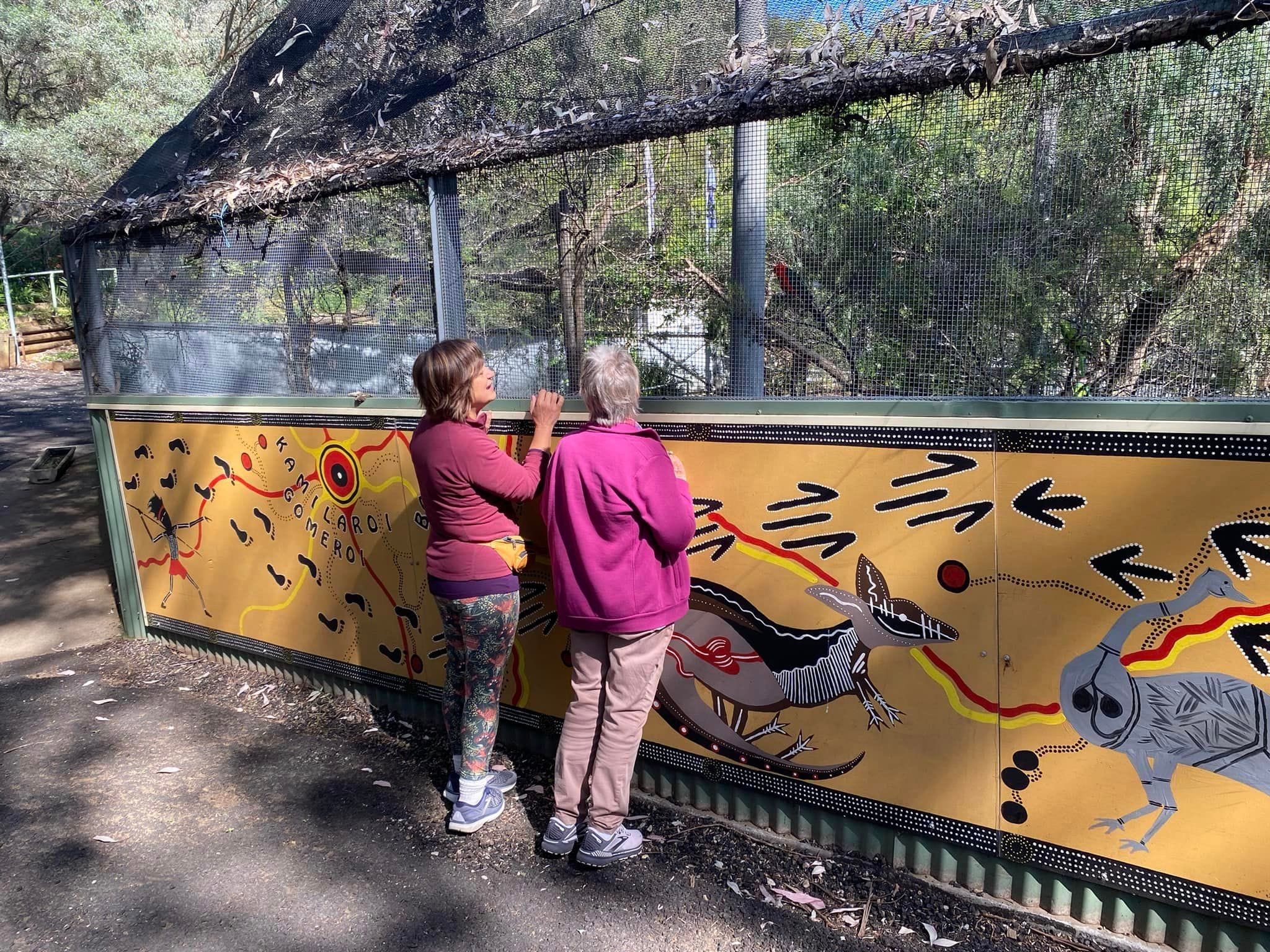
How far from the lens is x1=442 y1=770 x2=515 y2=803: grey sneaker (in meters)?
3.41

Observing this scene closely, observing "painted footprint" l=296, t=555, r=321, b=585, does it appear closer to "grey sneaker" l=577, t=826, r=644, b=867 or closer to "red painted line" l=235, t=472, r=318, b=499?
"red painted line" l=235, t=472, r=318, b=499

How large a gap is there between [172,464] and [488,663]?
105 inches

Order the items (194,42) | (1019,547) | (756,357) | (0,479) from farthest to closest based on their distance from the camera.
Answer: (194,42) → (0,479) → (756,357) → (1019,547)

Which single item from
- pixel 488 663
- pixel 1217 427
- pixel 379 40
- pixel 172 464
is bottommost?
pixel 488 663

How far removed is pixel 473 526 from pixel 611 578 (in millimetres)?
620

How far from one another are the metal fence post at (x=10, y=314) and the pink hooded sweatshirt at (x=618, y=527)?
2343cm

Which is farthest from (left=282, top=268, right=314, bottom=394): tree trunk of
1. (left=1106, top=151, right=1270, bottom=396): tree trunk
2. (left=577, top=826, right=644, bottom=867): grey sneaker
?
(left=1106, top=151, right=1270, bottom=396): tree trunk

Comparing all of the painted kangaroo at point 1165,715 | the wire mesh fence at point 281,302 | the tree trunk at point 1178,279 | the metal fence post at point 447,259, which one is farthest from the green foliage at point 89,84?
the painted kangaroo at point 1165,715

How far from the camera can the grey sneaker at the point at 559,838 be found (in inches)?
118

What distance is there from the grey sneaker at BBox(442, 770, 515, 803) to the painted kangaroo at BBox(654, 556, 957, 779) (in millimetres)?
741

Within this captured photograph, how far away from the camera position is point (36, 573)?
6.66 metres

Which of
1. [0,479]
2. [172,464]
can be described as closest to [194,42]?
[0,479]

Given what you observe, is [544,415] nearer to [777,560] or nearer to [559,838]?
[777,560]

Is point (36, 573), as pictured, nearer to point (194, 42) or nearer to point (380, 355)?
point (380, 355)
